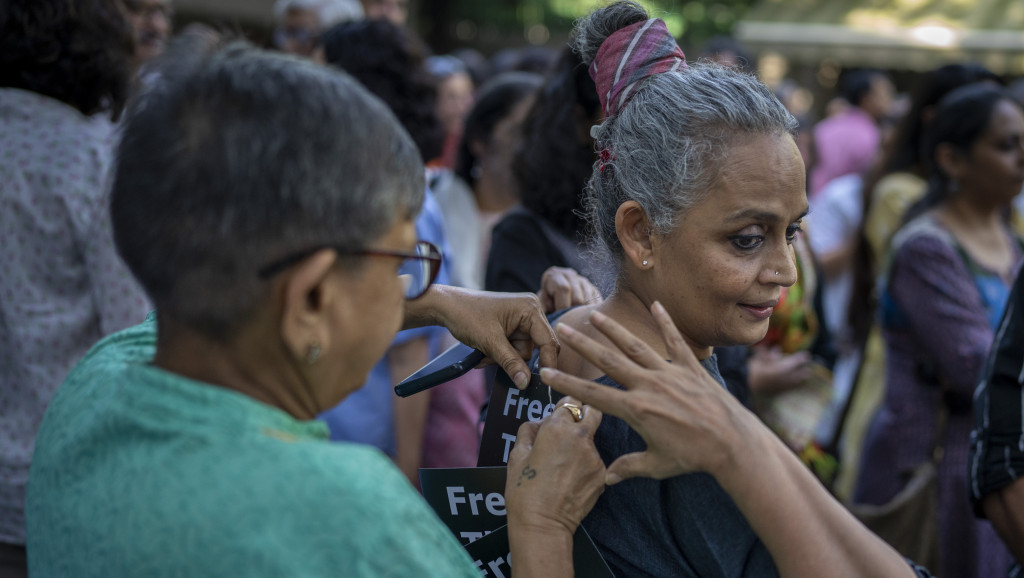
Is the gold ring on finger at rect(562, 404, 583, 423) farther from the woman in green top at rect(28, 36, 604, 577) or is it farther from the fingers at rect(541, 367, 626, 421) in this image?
the woman in green top at rect(28, 36, 604, 577)

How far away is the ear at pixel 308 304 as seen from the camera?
3.72ft

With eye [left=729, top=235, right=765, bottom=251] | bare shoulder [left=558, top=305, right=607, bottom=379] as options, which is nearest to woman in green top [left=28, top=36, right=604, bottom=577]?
bare shoulder [left=558, top=305, right=607, bottom=379]

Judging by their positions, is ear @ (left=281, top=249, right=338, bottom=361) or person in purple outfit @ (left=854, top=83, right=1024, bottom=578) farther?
person in purple outfit @ (left=854, top=83, right=1024, bottom=578)

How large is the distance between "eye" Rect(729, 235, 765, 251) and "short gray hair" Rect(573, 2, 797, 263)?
108 mm

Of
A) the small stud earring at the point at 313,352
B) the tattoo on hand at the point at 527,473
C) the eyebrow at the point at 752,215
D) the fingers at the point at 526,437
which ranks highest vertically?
the eyebrow at the point at 752,215

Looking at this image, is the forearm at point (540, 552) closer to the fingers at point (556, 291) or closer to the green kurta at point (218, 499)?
the green kurta at point (218, 499)

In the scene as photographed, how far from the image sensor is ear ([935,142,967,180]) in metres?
3.94

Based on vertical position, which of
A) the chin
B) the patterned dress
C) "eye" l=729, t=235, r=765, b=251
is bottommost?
the patterned dress

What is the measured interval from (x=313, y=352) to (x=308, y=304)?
0.07 m

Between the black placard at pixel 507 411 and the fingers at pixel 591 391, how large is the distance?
1.24 feet

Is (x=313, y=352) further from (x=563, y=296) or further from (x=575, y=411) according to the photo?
(x=563, y=296)

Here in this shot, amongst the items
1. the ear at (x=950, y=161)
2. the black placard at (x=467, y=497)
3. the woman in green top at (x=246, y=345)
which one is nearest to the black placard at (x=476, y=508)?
the black placard at (x=467, y=497)

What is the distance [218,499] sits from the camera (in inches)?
40.5

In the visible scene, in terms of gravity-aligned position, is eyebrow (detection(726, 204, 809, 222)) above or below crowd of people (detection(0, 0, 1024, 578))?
above
